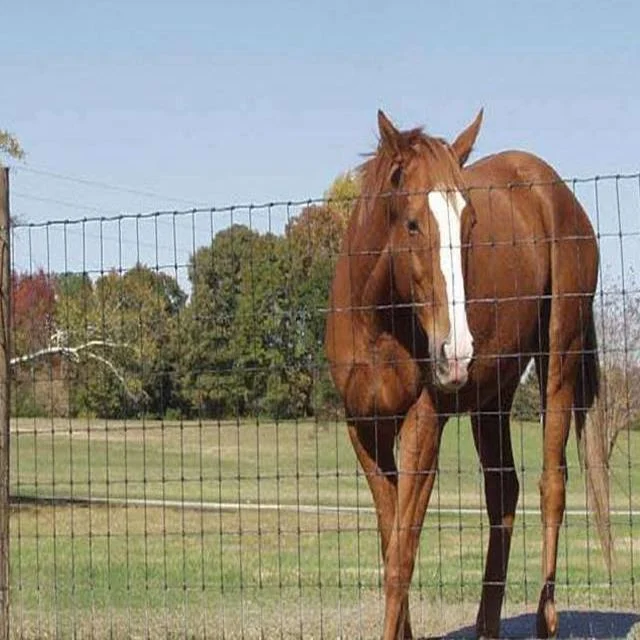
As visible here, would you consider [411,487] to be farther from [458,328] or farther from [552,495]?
[552,495]

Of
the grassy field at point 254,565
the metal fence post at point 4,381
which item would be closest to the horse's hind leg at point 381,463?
the grassy field at point 254,565

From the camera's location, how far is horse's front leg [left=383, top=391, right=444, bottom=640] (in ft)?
25.9

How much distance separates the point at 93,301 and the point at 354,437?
2.87 meters

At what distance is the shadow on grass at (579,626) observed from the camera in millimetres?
9016

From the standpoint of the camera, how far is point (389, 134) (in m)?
7.80

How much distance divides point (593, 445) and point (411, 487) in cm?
219

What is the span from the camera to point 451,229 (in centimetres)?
741

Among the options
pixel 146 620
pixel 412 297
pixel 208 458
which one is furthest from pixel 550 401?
pixel 208 458

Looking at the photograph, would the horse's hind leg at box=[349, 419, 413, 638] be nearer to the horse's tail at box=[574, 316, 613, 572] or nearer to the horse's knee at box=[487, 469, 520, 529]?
the horse's knee at box=[487, 469, 520, 529]

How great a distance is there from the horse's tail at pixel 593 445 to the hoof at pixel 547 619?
90cm

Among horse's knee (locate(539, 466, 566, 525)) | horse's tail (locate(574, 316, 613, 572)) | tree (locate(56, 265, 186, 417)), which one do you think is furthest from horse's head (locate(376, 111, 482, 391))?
horse's tail (locate(574, 316, 613, 572))

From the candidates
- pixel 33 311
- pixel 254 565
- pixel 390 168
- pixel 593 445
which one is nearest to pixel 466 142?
pixel 390 168

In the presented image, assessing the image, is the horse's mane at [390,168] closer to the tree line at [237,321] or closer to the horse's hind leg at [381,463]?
the tree line at [237,321]

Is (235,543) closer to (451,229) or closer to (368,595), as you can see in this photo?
(368,595)
